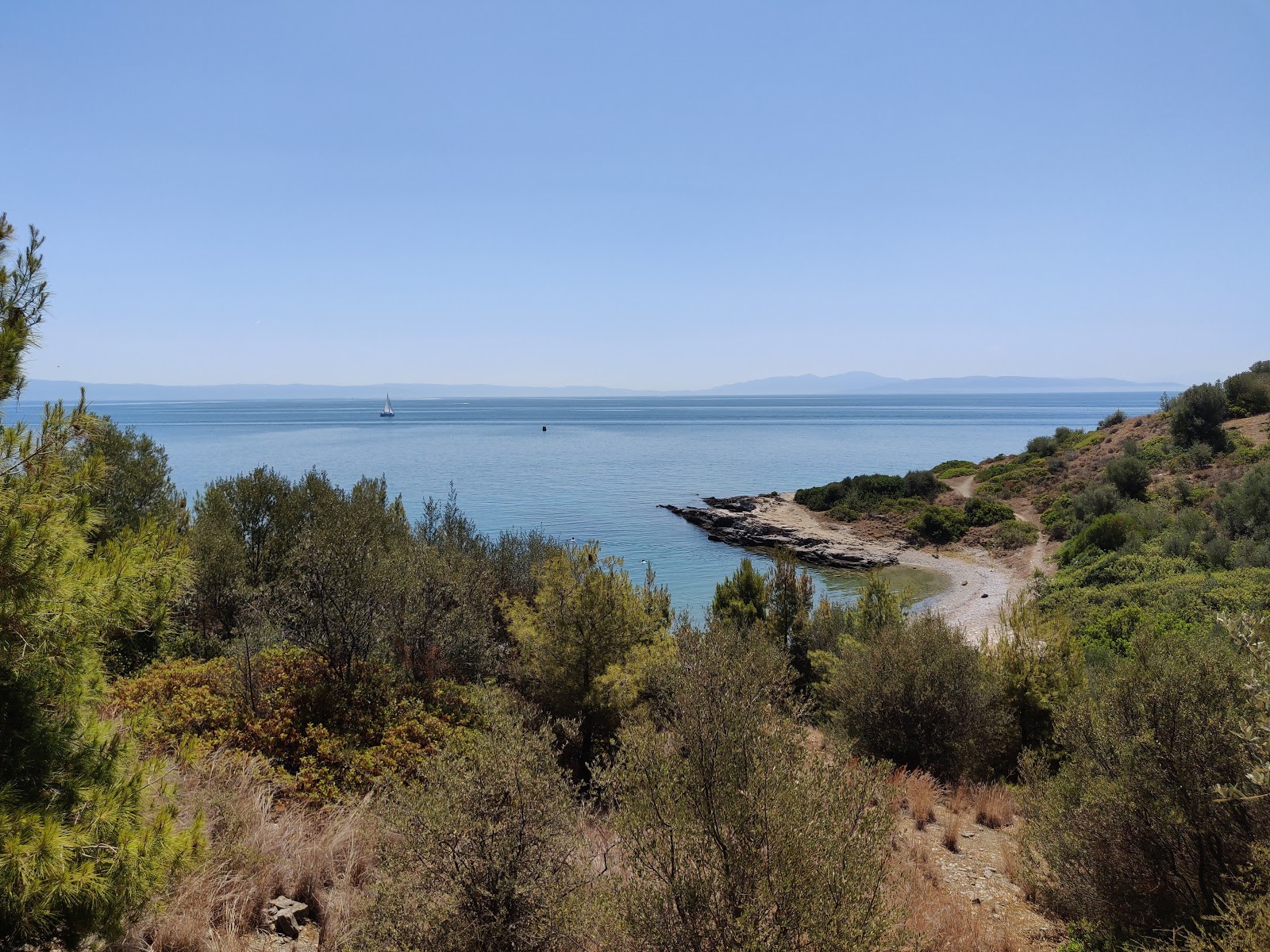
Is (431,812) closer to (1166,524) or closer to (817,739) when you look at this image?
(817,739)

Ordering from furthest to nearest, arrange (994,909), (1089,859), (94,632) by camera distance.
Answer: (994,909), (1089,859), (94,632)

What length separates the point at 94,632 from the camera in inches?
179

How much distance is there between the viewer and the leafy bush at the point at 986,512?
4491cm

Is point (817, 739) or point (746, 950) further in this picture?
point (817, 739)

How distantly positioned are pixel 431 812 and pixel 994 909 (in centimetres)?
693

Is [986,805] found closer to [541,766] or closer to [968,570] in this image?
[541,766]

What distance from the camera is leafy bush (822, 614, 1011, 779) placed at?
1291 centimetres

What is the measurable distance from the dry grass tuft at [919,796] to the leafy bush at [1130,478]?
35.3 meters

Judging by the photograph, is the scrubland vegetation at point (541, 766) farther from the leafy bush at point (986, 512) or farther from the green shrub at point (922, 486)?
the green shrub at point (922, 486)

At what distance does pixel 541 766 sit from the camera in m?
6.12

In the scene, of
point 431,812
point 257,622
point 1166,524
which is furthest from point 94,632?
point 1166,524

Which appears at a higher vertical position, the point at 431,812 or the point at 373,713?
the point at 431,812

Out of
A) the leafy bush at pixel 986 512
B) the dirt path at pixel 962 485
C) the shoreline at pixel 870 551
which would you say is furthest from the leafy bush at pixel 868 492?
the leafy bush at pixel 986 512

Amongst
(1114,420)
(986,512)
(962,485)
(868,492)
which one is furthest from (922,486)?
(1114,420)
